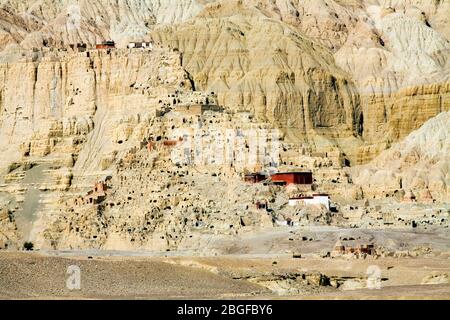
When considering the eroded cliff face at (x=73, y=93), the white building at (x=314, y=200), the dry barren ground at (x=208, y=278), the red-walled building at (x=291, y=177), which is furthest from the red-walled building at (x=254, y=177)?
the dry barren ground at (x=208, y=278)

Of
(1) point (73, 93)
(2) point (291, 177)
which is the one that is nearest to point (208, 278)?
(2) point (291, 177)

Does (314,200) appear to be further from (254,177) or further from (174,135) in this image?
(174,135)

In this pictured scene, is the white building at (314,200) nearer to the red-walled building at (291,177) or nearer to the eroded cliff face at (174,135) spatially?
the eroded cliff face at (174,135)

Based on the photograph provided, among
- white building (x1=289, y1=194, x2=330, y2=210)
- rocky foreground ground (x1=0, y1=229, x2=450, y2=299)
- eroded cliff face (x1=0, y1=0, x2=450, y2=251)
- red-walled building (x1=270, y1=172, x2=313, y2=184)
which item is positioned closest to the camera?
rocky foreground ground (x1=0, y1=229, x2=450, y2=299)

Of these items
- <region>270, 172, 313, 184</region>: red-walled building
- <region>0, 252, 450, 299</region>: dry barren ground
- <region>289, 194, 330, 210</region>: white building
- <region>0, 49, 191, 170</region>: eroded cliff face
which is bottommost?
<region>0, 252, 450, 299</region>: dry barren ground

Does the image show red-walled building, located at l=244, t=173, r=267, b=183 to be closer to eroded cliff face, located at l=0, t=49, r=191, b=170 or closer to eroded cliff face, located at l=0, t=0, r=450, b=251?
eroded cliff face, located at l=0, t=0, r=450, b=251

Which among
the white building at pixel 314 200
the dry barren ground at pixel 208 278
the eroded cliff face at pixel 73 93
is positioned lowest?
the dry barren ground at pixel 208 278

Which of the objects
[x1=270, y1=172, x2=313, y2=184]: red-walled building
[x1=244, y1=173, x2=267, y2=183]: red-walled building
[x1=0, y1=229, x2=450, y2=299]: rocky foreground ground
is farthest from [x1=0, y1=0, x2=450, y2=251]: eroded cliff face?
[x1=0, y1=229, x2=450, y2=299]: rocky foreground ground

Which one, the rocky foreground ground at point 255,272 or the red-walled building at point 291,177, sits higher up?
the red-walled building at point 291,177

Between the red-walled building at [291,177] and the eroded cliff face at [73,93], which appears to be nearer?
the red-walled building at [291,177]
